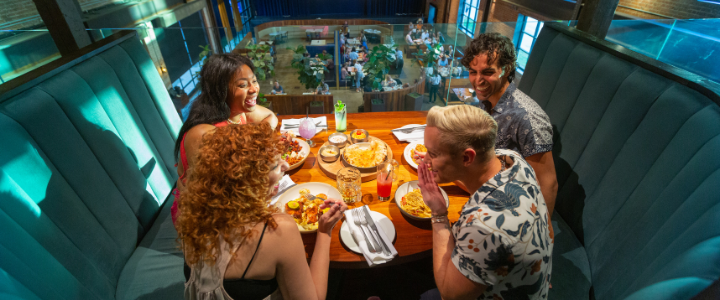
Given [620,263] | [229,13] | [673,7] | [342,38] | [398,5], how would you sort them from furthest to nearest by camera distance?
[398,5] < [229,13] < [673,7] < [342,38] < [620,263]

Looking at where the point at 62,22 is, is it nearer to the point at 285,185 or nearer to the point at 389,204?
the point at 285,185

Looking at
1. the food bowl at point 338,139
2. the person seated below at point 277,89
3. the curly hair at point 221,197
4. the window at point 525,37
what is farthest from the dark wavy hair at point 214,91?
the window at point 525,37

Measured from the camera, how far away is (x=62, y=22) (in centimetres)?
215

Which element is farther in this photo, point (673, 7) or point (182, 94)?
point (673, 7)

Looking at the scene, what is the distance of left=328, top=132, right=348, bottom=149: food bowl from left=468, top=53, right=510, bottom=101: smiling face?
105 centimetres

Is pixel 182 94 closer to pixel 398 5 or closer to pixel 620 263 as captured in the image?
pixel 620 263

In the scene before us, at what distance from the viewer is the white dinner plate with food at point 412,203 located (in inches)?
58.1

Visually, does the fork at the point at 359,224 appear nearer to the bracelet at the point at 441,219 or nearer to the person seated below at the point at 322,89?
the bracelet at the point at 441,219

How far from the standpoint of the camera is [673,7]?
5.27 metres

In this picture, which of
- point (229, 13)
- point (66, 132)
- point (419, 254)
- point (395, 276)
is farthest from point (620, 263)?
point (229, 13)

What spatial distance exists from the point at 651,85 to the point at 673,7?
248 inches

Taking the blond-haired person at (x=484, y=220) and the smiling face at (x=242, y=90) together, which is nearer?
the blond-haired person at (x=484, y=220)

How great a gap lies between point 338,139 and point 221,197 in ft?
4.03

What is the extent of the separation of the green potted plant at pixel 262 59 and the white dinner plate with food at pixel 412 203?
235cm
